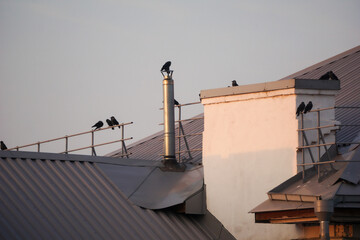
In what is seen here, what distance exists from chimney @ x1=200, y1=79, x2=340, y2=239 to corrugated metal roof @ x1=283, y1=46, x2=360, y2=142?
1729mm

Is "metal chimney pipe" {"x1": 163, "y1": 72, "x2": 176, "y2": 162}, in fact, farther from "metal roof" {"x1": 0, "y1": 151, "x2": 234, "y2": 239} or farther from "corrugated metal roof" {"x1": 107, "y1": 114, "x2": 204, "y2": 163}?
"metal roof" {"x1": 0, "y1": 151, "x2": 234, "y2": 239}

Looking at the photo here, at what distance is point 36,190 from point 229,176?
3.85 m

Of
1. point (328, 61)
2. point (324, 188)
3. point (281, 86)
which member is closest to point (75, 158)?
point (281, 86)

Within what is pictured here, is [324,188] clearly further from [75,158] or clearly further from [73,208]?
[75,158]

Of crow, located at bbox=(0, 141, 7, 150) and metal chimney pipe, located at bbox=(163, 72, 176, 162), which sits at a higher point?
metal chimney pipe, located at bbox=(163, 72, 176, 162)

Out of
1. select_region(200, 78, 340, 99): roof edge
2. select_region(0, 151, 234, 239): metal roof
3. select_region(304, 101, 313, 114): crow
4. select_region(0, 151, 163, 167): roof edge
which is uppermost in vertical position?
select_region(200, 78, 340, 99): roof edge

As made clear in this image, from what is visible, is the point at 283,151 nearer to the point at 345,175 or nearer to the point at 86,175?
the point at 345,175

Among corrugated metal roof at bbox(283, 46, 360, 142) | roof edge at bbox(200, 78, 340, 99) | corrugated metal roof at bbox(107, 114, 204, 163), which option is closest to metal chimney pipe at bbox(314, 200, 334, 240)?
roof edge at bbox(200, 78, 340, 99)

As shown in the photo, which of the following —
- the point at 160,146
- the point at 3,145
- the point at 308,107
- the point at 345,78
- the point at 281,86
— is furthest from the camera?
the point at 3,145

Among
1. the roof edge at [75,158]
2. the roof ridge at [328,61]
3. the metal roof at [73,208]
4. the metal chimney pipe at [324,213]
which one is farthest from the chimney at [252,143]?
the roof ridge at [328,61]

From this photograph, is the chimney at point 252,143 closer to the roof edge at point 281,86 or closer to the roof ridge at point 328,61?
the roof edge at point 281,86

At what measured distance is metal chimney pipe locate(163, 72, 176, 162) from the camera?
20312 millimetres

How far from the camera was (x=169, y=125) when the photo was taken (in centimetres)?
2031

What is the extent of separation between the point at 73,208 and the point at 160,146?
23.9 feet
